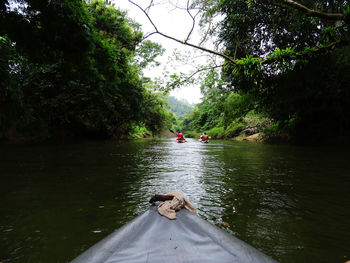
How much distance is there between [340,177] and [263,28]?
9.22 meters

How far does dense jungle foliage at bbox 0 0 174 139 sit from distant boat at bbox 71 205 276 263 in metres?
5.55

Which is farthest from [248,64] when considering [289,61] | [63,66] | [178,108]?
[178,108]

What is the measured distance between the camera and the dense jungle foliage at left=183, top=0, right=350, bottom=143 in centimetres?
759

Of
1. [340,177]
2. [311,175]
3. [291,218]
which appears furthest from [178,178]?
[340,177]

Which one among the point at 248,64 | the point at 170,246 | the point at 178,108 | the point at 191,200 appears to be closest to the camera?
the point at 170,246

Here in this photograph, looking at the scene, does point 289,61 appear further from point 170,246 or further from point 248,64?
point 170,246

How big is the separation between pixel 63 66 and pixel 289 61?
808cm

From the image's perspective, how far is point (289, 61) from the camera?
7.43m

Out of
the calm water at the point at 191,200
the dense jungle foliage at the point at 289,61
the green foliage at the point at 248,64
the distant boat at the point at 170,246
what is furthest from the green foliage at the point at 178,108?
the distant boat at the point at 170,246

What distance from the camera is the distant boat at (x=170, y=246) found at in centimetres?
123

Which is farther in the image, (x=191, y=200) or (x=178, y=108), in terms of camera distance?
(x=178, y=108)

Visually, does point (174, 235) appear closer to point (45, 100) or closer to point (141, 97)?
point (45, 100)

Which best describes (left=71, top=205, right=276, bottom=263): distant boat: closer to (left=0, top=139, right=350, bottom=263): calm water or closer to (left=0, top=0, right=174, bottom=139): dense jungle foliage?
(left=0, top=139, right=350, bottom=263): calm water

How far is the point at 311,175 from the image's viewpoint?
513 cm
